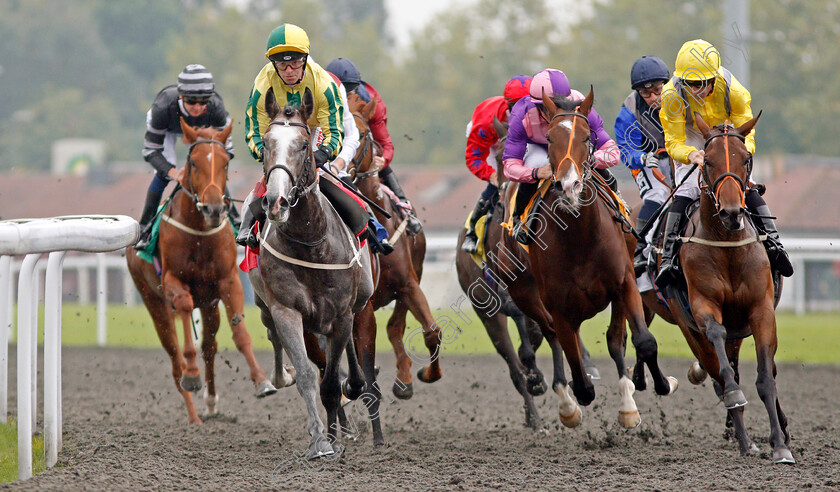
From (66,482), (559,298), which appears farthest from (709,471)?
(66,482)

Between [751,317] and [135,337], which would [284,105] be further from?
[135,337]

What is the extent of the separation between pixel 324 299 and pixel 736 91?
103 inches

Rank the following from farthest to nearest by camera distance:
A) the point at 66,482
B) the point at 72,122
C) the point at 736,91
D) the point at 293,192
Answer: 1. the point at 72,122
2. the point at 736,91
3. the point at 293,192
4. the point at 66,482

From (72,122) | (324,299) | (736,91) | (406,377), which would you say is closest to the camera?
(324,299)

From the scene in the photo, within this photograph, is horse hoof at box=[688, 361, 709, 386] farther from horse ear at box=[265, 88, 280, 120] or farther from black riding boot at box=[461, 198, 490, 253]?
horse ear at box=[265, 88, 280, 120]

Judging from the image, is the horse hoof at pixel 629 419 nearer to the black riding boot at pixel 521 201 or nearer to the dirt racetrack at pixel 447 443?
the dirt racetrack at pixel 447 443

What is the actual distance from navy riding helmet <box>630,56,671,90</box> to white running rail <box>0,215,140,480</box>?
11.4 feet

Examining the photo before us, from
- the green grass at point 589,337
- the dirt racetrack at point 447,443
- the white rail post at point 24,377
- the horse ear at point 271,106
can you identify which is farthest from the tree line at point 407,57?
the white rail post at point 24,377

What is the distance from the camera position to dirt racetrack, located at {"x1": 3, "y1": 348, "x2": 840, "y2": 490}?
17.6 ft

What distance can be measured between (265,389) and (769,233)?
3437 millimetres

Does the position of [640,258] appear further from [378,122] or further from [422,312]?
[378,122]

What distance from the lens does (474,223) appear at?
8.39 meters

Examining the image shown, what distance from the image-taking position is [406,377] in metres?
8.00

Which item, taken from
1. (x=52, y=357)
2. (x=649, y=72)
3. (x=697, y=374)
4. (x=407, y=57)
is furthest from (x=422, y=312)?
(x=407, y=57)
